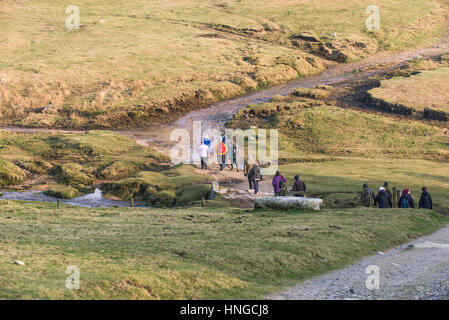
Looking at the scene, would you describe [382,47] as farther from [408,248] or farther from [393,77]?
[408,248]

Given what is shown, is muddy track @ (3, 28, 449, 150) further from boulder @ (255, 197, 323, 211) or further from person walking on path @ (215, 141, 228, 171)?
boulder @ (255, 197, 323, 211)

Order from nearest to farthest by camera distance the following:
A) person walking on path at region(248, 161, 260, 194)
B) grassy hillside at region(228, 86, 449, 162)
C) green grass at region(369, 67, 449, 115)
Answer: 1. person walking on path at region(248, 161, 260, 194)
2. grassy hillside at region(228, 86, 449, 162)
3. green grass at region(369, 67, 449, 115)

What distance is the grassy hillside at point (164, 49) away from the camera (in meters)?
62.6

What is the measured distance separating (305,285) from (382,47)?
240 feet

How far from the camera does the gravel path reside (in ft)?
57.2

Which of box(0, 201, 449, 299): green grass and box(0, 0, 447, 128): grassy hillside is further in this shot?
box(0, 0, 447, 128): grassy hillside

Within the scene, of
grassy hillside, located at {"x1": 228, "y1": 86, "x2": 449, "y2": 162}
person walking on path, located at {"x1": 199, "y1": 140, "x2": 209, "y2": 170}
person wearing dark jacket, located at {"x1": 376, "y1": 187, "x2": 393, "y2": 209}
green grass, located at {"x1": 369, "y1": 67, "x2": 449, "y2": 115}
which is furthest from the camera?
green grass, located at {"x1": 369, "y1": 67, "x2": 449, "y2": 115}

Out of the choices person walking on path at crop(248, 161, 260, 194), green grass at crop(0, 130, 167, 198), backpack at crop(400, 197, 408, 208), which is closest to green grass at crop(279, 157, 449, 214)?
backpack at crop(400, 197, 408, 208)

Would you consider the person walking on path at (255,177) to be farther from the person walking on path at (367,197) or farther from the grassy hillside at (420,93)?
the grassy hillside at (420,93)

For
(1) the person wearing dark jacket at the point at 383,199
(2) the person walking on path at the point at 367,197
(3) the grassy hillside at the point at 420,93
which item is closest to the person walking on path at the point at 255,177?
(2) the person walking on path at the point at 367,197

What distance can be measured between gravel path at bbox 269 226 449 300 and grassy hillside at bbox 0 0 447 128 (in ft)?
133

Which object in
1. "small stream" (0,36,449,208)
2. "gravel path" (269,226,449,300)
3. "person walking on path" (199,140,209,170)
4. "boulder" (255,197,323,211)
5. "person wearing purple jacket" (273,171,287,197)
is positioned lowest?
"gravel path" (269,226,449,300)

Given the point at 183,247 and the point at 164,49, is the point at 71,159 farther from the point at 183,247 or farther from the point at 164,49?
the point at 164,49

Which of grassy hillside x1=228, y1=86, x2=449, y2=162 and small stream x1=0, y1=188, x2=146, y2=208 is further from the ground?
grassy hillside x1=228, y1=86, x2=449, y2=162
